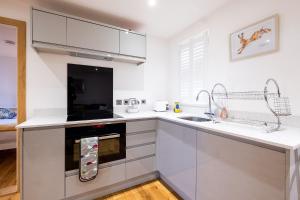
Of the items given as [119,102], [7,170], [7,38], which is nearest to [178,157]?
[119,102]

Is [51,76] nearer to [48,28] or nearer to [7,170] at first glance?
[48,28]

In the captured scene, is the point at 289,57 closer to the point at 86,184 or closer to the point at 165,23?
the point at 165,23

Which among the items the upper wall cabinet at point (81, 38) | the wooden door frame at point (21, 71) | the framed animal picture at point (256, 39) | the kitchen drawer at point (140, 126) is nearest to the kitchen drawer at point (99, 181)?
the kitchen drawer at point (140, 126)

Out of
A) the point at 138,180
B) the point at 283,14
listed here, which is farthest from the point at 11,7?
the point at 283,14

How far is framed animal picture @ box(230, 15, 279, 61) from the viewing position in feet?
4.58

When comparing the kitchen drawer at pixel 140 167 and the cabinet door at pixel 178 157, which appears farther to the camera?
the kitchen drawer at pixel 140 167

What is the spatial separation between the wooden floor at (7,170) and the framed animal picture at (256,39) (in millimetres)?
3229

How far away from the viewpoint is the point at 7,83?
3316mm

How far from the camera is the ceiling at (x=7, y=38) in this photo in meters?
2.30

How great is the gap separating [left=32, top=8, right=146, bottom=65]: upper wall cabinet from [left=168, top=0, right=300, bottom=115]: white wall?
107 cm

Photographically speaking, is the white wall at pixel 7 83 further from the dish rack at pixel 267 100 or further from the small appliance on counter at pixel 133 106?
the dish rack at pixel 267 100

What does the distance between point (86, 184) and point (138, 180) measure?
0.70 metres

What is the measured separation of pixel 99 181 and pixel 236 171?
56.6 inches

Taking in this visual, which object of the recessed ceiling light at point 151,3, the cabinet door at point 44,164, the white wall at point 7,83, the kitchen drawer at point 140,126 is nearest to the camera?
the cabinet door at point 44,164
